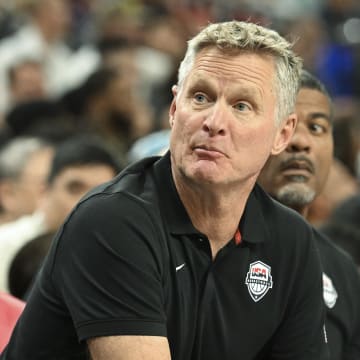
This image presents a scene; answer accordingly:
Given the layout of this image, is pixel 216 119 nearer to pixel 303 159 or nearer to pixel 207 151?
pixel 207 151

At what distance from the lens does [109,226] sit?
261cm

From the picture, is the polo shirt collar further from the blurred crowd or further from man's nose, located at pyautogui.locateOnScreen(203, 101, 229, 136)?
the blurred crowd

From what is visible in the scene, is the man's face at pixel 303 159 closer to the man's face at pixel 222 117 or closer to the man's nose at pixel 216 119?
the man's face at pixel 222 117

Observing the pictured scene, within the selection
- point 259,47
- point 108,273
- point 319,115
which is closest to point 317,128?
point 319,115

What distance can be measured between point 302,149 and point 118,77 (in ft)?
14.0

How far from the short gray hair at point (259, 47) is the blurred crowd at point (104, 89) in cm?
46

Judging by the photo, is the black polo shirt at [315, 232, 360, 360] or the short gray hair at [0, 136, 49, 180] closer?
the black polo shirt at [315, 232, 360, 360]

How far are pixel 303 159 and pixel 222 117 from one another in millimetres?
1186

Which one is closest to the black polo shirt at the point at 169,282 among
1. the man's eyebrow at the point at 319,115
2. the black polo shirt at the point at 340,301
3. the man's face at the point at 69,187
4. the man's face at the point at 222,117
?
the man's face at the point at 222,117

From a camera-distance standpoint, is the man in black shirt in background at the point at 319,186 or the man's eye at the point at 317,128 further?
the man's eye at the point at 317,128

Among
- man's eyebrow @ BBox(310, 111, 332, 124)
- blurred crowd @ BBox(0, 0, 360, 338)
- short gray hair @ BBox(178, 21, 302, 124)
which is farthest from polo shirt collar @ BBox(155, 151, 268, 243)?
man's eyebrow @ BBox(310, 111, 332, 124)

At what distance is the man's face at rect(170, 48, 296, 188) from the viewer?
8.98 ft

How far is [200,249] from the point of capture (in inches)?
111

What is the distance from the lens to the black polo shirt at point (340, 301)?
11.8 ft
